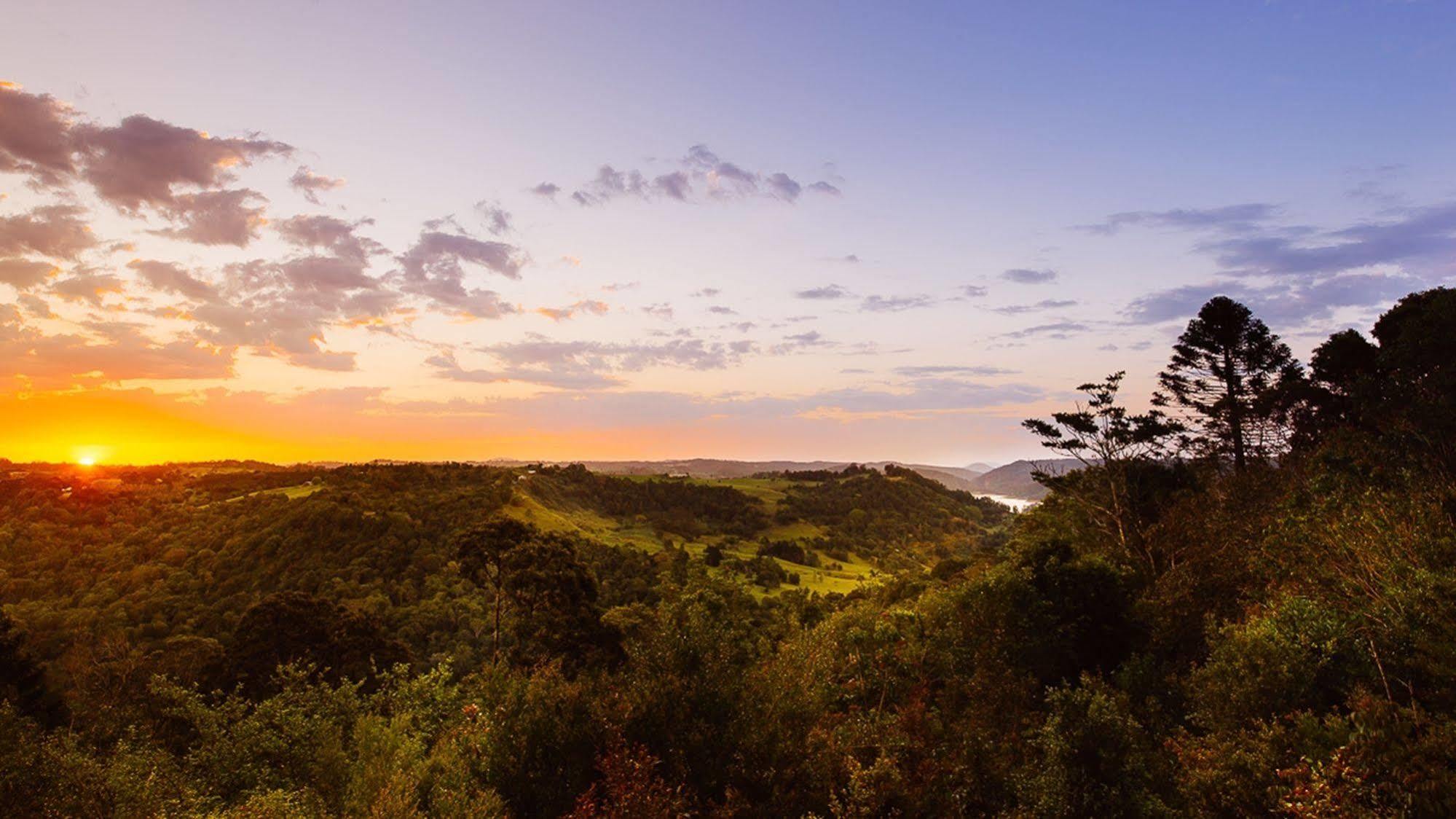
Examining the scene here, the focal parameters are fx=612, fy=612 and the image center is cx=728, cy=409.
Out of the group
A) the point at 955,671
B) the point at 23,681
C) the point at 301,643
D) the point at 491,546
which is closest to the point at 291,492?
the point at 23,681

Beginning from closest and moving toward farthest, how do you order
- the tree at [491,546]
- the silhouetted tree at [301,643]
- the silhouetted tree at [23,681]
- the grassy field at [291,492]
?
the silhouetted tree at [23,681], the silhouetted tree at [301,643], the tree at [491,546], the grassy field at [291,492]

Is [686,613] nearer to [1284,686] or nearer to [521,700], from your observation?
[521,700]

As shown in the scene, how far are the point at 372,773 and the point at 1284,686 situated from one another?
1057 inches

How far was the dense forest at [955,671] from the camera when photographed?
614 inches

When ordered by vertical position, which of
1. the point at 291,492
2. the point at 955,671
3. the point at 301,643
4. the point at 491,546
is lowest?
the point at 301,643

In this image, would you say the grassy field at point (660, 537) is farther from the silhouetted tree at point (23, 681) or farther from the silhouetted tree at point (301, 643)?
the silhouetted tree at point (23, 681)

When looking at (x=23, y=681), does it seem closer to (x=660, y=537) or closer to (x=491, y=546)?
(x=491, y=546)

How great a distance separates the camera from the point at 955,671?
104ft

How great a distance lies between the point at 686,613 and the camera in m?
22.3

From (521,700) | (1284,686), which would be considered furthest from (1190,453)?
(521,700)

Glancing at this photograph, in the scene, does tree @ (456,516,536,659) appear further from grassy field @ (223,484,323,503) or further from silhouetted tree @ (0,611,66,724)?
grassy field @ (223,484,323,503)

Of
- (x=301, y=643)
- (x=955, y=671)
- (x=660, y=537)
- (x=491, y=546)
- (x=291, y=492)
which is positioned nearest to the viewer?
(x=955, y=671)

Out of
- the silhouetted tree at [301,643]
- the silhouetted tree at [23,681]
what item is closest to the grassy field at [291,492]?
the silhouetted tree at [23,681]

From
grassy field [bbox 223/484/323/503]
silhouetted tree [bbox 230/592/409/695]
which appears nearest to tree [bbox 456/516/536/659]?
silhouetted tree [bbox 230/592/409/695]
